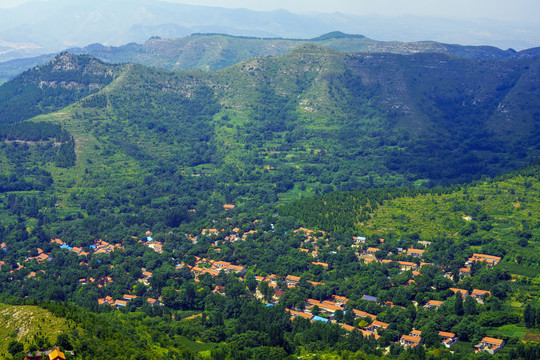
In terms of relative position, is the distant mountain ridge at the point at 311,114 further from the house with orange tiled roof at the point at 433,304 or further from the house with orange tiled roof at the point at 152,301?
the house with orange tiled roof at the point at 433,304

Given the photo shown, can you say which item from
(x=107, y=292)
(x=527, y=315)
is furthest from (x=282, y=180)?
(x=527, y=315)

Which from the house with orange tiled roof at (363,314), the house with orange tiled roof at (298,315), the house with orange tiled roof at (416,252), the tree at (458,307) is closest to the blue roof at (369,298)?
the house with orange tiled roof at (363,314)

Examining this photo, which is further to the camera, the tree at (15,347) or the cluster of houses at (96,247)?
the cluster of houses at (96,247)

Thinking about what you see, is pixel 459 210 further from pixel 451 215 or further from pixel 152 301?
pixel 152 301

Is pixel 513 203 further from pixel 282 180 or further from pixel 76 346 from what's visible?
pixel 76 346

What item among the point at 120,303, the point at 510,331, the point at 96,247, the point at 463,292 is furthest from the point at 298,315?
the point at 96,247

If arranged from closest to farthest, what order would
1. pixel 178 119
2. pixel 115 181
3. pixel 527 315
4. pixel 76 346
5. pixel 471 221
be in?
pixel 76 346 → pixel 527 315 → pixel 471 221 → pixel 115 181 → pixel 178 119
